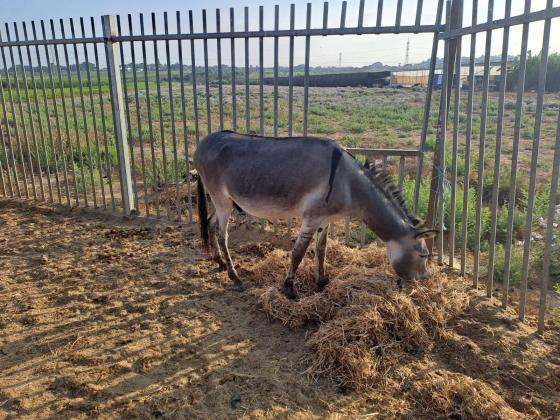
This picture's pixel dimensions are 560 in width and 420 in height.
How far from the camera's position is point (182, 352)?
11.8 ft

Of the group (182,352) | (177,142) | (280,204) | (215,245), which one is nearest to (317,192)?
(280,204)

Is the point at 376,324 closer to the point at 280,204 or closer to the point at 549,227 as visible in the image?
the point at 280,204

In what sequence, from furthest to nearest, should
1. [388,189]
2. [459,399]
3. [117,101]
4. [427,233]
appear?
[117,101]
[388,189]
[427,233]
[459,399]

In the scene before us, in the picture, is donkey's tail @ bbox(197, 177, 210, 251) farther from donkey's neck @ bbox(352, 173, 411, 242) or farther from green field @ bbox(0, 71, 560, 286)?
donkey's neck @ bbox(352, 173, 411, 242)

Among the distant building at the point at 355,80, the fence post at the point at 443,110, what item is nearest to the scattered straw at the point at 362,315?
the fence post at the point at 443,110

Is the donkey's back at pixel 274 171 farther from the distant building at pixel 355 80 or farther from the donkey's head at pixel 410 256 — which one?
the distant building at pixel 355 80

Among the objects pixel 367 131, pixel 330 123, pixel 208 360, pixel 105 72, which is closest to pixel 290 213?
pixel 208 360

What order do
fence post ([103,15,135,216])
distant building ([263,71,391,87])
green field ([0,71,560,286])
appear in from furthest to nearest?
distant building ([263,71,391,87]) < green field ([0,71,560,286]) < fence post ([103,15,135,216])

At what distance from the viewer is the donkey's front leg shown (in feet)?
13.8

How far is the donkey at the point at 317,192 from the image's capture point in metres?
4.07

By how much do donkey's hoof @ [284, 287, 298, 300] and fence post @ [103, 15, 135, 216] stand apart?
3695 millimetres

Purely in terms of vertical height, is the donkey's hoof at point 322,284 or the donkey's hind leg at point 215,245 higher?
the donkey's hind leg at point 215,245

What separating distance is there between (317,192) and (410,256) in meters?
1.09

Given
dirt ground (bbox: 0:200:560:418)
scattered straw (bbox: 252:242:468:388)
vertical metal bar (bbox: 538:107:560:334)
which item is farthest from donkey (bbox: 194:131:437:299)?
vertical metal bar (bbox: 538:107:560:334)
